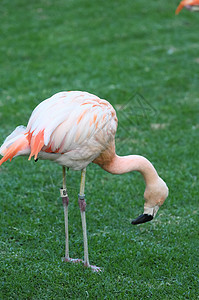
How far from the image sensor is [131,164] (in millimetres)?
3939

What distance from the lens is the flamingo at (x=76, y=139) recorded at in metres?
3.57

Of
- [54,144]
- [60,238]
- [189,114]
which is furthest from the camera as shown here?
[189,114]

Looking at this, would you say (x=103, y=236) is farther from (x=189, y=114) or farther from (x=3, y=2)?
(x=3, y=2)

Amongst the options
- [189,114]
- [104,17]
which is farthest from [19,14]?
[189,114]

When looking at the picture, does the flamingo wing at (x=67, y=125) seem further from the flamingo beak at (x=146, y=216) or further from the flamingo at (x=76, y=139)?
the flamingo beak at (x=146, y=216)

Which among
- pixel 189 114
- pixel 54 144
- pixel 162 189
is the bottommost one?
pixel 189 114

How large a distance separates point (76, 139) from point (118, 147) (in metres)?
2.70

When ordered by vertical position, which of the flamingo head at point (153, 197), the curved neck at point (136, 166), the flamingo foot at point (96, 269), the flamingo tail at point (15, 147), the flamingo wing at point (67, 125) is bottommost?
the flamingo foot at point (96, 269)

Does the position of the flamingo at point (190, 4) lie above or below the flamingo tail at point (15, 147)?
below

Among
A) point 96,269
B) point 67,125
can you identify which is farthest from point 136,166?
point 96,269

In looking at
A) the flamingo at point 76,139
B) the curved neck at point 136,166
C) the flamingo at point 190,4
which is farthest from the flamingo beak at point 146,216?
the flamingo at point 190,4

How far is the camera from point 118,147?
20.6ft

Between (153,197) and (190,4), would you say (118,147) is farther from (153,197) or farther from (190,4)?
(190,4)

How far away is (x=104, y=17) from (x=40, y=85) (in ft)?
13.4
